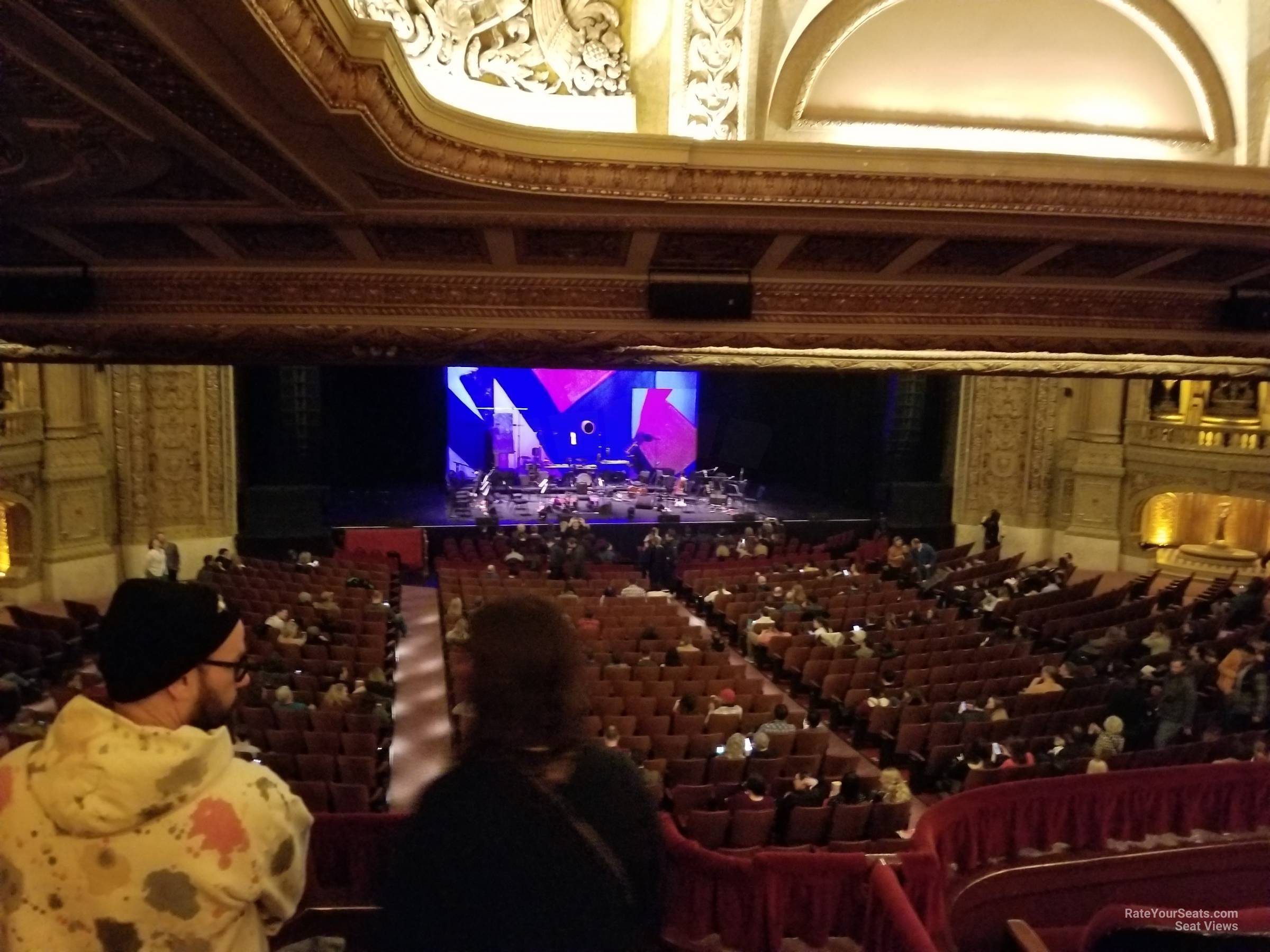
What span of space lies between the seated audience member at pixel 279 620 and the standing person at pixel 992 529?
11.8m

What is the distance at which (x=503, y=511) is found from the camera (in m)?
17.2

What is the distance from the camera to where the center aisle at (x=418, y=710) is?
273 inches

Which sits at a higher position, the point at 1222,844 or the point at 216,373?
the point at 216,373

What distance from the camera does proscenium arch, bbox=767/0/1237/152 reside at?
3.52 m

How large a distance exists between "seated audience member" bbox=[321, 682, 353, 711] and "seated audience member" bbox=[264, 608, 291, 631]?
202 cm

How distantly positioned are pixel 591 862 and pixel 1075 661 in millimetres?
9187

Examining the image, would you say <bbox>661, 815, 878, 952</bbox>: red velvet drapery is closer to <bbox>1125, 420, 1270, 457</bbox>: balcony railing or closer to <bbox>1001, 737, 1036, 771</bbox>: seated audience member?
<bbox>1001, 737, 1036, 771</bbox>: seated audience member

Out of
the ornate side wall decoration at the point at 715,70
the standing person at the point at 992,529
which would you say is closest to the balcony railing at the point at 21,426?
the ornate side wall decoration at the point at 715,70

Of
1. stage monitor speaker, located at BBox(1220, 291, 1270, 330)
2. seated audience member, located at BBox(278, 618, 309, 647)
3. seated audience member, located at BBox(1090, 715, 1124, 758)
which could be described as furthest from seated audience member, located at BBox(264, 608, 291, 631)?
stage monitor speaker, located at BBox(1220, 291, 1270, 330)

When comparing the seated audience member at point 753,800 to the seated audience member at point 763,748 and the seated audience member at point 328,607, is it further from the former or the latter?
the seated audience member at point 328,607

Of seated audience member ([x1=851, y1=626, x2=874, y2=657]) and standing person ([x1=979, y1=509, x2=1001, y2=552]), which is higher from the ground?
standing person ([x1=979, y1=509, x2=1001, y2=552])

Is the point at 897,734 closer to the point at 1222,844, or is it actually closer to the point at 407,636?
the point at 1222,844

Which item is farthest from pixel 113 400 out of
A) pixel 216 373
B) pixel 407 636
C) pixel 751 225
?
pixel 751 225

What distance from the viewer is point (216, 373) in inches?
566
